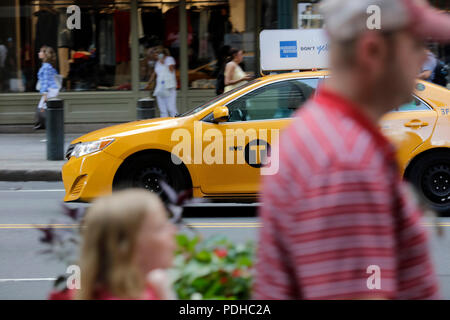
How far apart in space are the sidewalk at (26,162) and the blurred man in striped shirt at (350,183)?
11.3m

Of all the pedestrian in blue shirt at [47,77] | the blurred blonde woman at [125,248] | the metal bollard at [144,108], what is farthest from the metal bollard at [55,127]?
the blurred blonde woman at [125,248]

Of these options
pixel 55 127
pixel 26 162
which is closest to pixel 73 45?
pixel 55 127

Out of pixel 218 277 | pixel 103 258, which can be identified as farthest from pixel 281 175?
pixel 218 277

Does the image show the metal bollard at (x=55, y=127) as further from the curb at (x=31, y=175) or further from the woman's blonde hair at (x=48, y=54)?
the woman's blonde hair at (x=48, y=54)

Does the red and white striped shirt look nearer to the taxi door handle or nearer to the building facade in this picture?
the taxi door handle

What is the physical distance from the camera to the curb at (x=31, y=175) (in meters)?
12.9

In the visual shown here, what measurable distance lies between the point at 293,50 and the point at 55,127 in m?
4.49

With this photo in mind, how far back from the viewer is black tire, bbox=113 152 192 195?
29.3ft

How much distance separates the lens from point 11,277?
659 centimetres

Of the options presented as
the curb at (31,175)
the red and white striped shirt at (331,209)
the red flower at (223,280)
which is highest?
the red and white striped shirt at (331,209)

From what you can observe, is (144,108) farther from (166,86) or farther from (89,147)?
(89,147)

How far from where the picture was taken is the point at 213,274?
2.56 m

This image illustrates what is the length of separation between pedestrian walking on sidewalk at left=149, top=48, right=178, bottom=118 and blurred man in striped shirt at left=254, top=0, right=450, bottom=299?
49.6ft

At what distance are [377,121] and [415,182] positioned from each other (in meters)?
7.36
